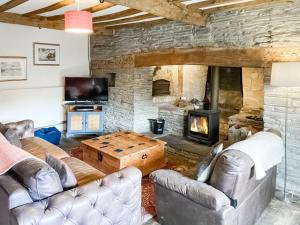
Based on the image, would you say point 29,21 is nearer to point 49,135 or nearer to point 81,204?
point 49,135

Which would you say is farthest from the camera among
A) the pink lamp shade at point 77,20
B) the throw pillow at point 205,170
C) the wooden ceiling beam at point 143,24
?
the wooden ceiling beam at point 143,24

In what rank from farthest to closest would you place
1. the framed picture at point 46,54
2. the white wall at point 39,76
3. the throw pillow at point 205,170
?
1. the framed picture at point 46,54
2. the white wall at point 39,76
3. the throw pillow at point 205,170

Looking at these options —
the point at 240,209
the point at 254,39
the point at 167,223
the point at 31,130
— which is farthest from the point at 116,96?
the point at 240,209

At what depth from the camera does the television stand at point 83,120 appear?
19.4 feet

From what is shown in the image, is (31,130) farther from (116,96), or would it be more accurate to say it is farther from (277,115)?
(277,115)

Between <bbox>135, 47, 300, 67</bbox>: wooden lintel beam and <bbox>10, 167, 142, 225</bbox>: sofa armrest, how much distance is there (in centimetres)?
239

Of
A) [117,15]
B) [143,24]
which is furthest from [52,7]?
[143,24]

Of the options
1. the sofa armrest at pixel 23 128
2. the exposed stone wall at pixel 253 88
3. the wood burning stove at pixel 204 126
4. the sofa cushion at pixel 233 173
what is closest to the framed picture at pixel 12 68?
the sofa armrest at pixel 23 128

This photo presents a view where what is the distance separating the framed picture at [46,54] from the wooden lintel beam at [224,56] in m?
2.02

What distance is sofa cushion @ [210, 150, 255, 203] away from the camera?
2.23 metres

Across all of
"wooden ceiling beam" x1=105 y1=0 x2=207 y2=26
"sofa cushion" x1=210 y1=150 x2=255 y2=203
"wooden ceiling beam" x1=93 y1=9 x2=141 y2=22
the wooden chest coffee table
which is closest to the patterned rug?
the wooden chest coffee table

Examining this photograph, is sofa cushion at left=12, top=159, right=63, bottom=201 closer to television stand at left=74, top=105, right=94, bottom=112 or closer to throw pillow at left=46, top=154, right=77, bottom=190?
throw pillow at left=46, top=154, right=77, bottom=190

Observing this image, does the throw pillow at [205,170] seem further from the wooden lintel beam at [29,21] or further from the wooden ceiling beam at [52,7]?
the wooden lintel beam at [29,21]

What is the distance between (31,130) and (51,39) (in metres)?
2.51
